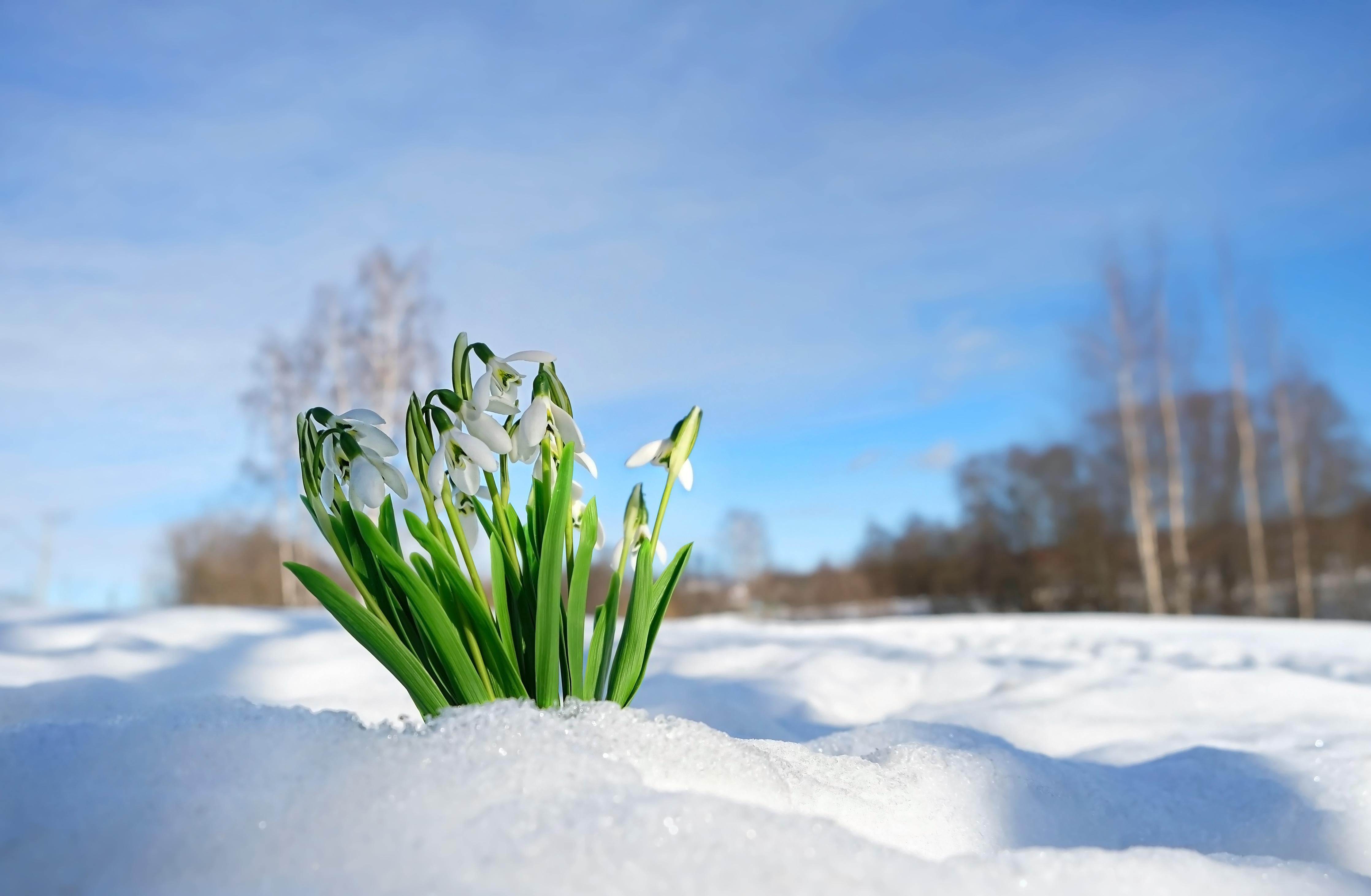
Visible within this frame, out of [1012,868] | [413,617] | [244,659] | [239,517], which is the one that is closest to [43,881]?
[413,617]

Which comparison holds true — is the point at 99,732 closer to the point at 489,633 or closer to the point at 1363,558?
the point at 489,633

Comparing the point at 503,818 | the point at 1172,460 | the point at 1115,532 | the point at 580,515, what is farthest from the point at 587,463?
the point at 1115,532

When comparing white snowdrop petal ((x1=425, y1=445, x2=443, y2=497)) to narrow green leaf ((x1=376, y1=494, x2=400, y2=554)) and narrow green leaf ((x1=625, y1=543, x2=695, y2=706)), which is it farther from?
narrow green leaf ((x1=625, y1=543, x2=695, y2=706))

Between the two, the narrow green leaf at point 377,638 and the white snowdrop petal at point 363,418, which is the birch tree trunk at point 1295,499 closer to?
the narrow green leaf at point 377,638

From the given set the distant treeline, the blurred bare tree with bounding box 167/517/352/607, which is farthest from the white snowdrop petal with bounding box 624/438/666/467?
the blurred bare tree with bounding box 167/517/352/607

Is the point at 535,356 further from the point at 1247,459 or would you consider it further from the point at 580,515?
the point at 1247,459

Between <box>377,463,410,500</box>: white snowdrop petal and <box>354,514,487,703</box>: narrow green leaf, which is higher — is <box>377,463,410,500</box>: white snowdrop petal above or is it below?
above
